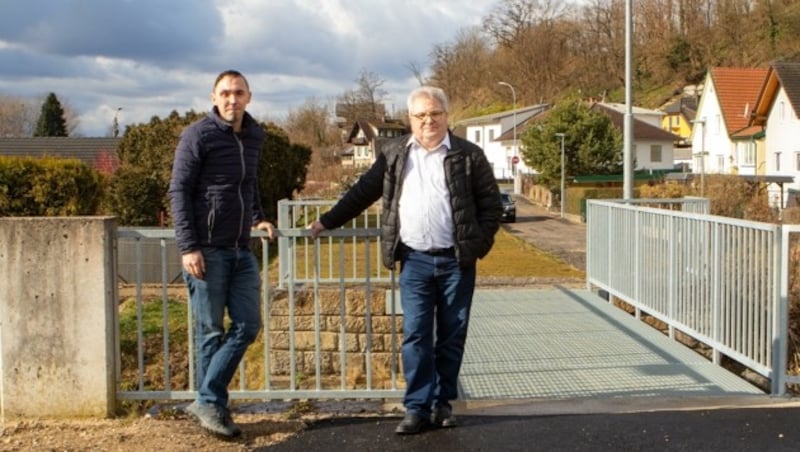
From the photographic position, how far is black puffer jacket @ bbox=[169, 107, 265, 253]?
14.4ft

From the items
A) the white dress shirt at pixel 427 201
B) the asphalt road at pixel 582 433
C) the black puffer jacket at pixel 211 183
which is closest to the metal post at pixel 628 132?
the asphalt road at pixel 582 433

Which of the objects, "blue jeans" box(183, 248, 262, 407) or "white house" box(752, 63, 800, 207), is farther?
"white house" box(752, 63, 800, 207)

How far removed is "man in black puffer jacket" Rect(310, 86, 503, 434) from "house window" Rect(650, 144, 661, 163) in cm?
6226

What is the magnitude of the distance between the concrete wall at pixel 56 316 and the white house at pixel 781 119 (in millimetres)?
39379

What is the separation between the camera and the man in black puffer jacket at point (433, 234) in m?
4.58

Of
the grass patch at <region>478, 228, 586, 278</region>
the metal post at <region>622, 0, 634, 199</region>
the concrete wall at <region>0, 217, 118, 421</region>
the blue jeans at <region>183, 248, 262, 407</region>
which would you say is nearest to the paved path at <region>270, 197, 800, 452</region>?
the blue jeans at <region>183, 248, 262, 407</region>

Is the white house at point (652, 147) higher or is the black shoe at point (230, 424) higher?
the white house at point (652, 147)

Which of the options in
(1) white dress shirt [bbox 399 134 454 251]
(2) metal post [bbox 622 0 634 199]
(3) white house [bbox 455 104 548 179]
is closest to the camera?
(1) white dress shirt [bbox 399 134 454 251]

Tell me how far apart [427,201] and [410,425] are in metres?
1.24

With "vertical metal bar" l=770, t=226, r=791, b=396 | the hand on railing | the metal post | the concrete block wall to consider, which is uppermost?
the metal post

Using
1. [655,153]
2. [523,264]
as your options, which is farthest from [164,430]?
[655,153]

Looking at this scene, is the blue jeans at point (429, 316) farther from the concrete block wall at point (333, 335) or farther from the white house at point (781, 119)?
the white house at point (781, 119)

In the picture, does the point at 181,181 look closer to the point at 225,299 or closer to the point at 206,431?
the point at 225,299

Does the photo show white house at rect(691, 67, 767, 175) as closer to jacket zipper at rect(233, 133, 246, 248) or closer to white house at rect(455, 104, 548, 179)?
white house at rect(455, 104, 548, 179)
